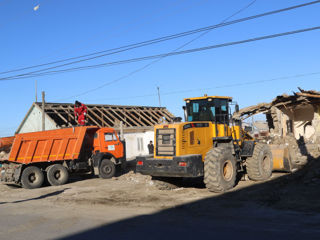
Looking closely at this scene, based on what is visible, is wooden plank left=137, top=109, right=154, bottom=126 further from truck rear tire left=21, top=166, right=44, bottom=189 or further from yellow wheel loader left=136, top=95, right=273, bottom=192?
yellow wheel loader left=136, top=95, right=273, bottom=192

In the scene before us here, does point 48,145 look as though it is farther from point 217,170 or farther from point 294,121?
point 294,121

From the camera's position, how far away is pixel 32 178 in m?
14.1

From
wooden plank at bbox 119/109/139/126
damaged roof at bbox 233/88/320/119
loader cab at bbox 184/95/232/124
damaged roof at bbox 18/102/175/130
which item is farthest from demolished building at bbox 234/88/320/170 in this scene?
wooden plank at bbox 119/109/139/126

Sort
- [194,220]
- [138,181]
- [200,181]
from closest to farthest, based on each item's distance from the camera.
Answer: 1. [194,220]
2. [200,181]
3. [138,181]

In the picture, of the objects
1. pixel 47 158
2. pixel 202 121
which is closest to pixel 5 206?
pixel 47 158

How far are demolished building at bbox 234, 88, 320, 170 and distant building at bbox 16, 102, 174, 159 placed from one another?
376 inches

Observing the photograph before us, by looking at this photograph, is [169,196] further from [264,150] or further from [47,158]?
[47,158]

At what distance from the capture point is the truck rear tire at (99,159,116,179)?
15844 mm

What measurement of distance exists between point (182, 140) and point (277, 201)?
3.24 metres

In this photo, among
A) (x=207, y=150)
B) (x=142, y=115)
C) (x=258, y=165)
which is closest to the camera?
(x=207, y=150)

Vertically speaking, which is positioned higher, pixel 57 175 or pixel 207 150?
pixel 207 150

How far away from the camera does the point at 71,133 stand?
15.2 m

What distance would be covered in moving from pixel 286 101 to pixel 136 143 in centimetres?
1239

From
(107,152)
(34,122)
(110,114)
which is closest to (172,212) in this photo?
(107,152)
